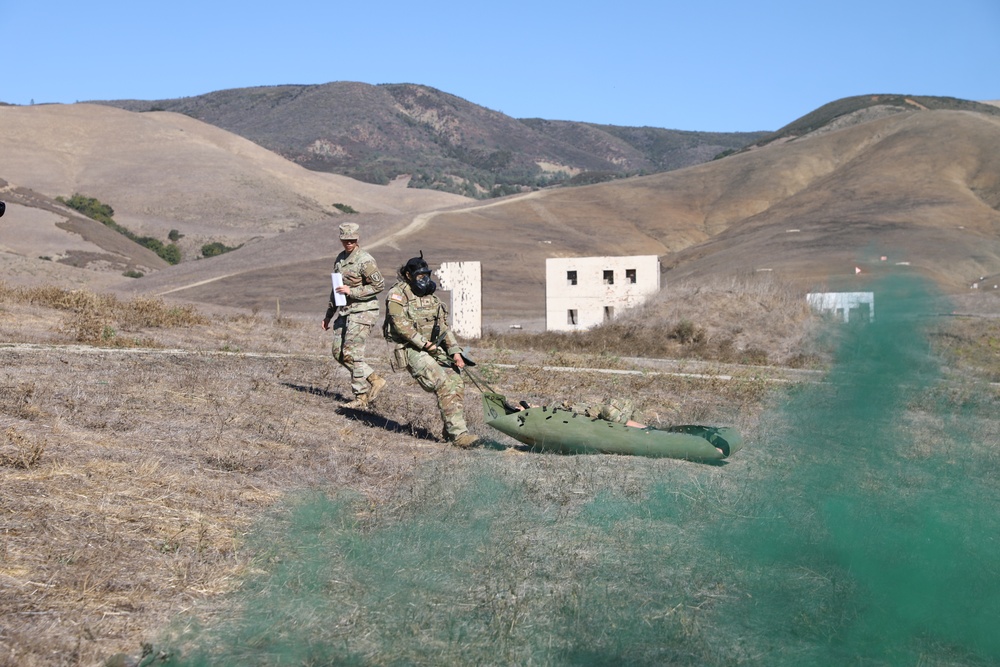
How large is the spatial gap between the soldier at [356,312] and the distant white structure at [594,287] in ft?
74.4

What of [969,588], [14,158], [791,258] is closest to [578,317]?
[791,258]

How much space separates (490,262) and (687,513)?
A: 194 ft

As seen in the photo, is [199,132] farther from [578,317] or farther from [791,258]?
[578,317]

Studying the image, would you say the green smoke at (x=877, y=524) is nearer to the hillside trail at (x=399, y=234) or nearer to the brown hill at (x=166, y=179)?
the hillside trail at (x=399, y=234)

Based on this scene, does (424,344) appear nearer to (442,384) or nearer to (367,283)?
(442,384)

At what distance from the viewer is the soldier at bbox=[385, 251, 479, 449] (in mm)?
10266

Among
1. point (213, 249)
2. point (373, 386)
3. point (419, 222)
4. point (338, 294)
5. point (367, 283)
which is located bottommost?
point (373, 386)

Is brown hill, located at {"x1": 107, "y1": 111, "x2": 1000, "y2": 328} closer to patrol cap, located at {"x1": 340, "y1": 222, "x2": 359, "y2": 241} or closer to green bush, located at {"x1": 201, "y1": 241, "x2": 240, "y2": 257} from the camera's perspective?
green bush, located at {"x1": 201, "y1": 241, "x2": 240, "y2": 257}

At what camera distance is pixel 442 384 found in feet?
33.7

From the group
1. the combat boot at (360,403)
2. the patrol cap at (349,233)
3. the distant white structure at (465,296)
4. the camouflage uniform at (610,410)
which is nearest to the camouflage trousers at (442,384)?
the camouflage uniform at (610,410)

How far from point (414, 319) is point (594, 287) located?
24337 millimetres

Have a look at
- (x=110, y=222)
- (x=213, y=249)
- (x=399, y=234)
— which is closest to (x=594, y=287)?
(x=399, y=234)

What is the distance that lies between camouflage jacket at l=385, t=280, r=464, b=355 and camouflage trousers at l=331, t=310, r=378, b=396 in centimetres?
94

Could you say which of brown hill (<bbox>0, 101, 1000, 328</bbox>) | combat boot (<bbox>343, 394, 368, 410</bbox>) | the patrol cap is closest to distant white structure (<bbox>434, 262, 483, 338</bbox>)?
brown hill (<bbox>0, 101, 1000, 328</bbox>)
